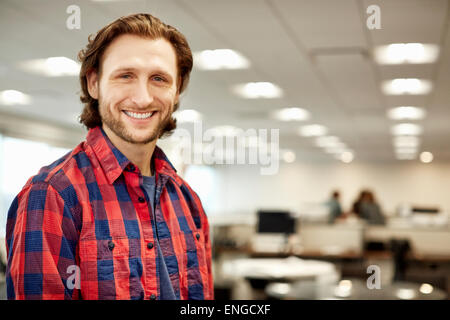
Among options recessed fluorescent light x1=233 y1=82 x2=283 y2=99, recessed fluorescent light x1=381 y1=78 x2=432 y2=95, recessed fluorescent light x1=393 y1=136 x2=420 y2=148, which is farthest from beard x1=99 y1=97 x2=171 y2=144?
recessed fluorescent light x1=393 y1=136 x2=420 y2=148

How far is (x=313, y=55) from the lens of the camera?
1956 mm

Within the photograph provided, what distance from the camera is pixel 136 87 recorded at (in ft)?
2.41

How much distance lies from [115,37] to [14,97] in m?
0.25

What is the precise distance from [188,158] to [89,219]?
0.25 metres

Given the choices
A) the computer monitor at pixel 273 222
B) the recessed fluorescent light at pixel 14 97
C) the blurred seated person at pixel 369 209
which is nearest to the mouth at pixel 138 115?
the recessed fluorescent light at pixel 14 97

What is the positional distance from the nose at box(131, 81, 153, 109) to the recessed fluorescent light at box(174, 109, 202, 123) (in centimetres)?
17

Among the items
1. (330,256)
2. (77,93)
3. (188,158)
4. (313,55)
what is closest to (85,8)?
(77,93)

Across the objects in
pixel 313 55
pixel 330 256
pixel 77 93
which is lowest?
pixel 330 256

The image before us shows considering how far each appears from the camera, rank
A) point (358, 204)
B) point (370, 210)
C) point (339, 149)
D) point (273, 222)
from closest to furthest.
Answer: point (339, 149) < point (273, 222) < point (370, 210) < point (358, 204)

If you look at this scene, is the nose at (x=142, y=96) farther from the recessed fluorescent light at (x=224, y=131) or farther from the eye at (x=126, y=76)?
the recessed fluorescent light at (x=224, y=131)

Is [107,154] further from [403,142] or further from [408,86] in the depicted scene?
[403,142]

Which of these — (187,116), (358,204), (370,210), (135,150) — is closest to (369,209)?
(370,210)
